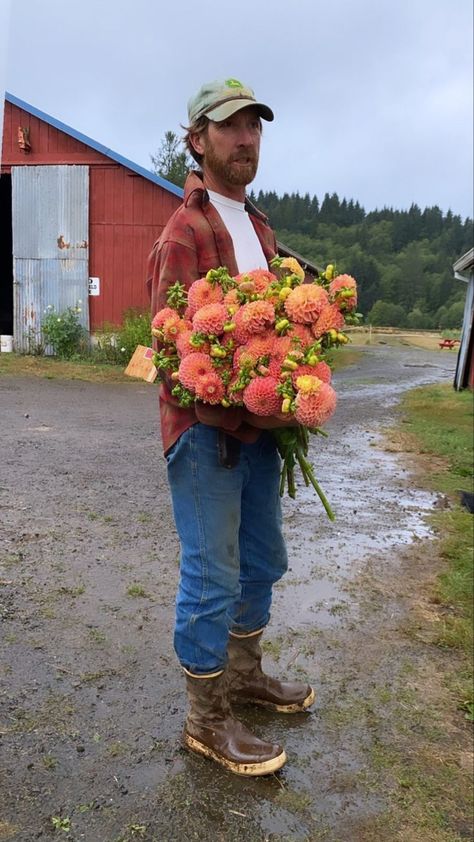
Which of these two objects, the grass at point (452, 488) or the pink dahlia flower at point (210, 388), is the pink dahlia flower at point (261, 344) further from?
the grass at point (452, 488)

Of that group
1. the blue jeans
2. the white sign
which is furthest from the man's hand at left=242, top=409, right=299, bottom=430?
the white sign

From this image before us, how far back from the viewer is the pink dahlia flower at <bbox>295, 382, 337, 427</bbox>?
5.70 ft

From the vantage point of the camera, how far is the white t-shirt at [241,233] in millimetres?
2156

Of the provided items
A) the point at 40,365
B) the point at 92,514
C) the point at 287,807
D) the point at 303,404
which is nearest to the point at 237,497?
the point at 303,404

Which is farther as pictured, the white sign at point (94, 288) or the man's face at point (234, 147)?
the white sign at point (94, 288)

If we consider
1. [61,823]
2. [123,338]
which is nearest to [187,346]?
[61,823]

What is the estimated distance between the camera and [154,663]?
107 inches

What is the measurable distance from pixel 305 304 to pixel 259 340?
0.54 ft

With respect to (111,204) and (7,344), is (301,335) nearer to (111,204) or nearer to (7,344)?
(111,204)

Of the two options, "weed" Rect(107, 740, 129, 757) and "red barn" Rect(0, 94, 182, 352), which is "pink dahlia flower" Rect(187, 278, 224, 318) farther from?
"red barn" Rect(0, 94, 182, 352)

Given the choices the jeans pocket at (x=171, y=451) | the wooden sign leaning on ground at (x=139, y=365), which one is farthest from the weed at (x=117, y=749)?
the wooden sign leaning on ground at (x=139, y=365)

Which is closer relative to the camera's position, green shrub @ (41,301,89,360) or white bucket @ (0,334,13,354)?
green shrub @ (41,301,89,360)

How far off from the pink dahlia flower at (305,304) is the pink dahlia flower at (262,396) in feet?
0.66

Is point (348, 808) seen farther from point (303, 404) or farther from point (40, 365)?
Answer: point (40, 365)
